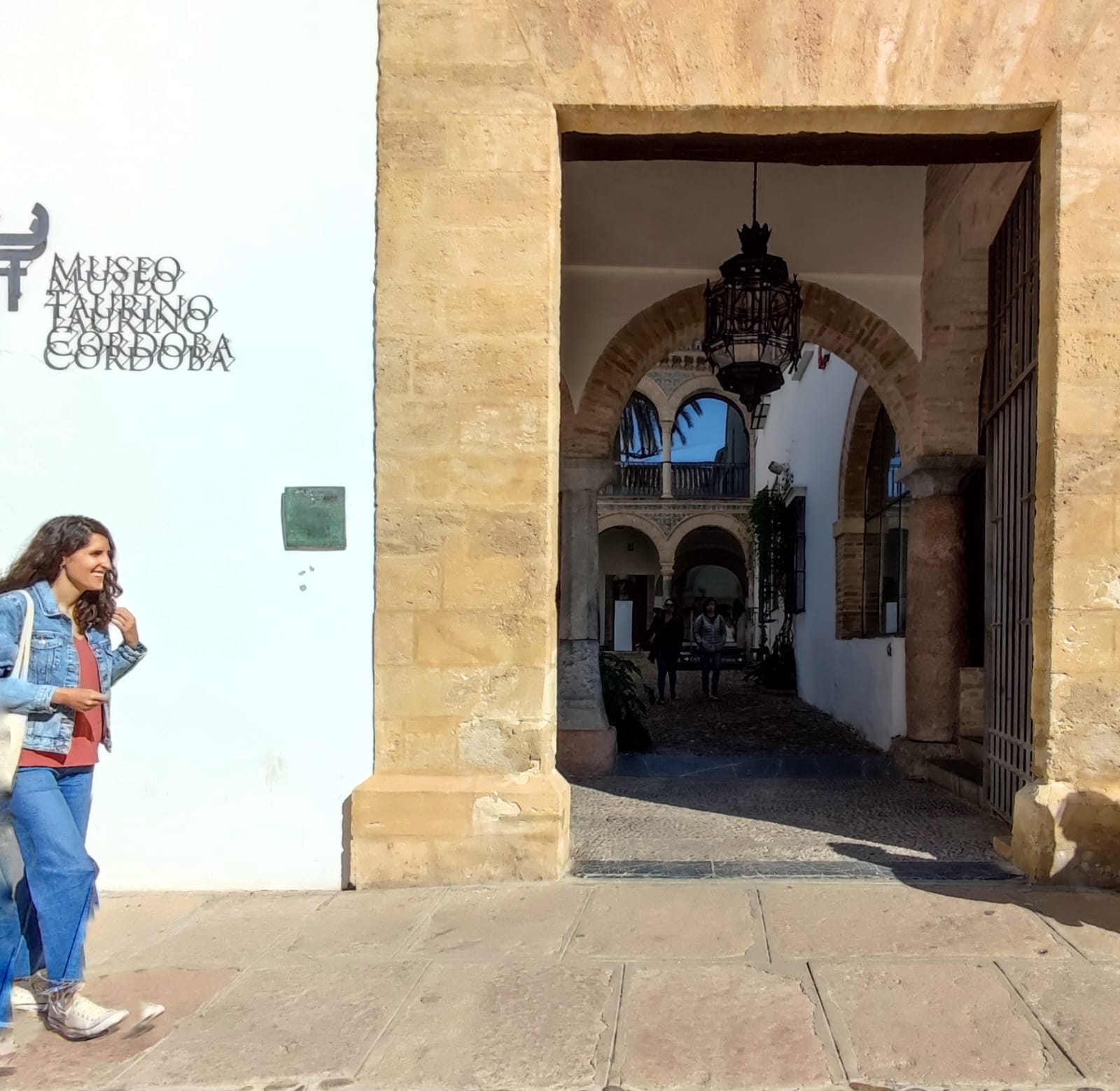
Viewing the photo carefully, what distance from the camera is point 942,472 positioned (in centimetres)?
677

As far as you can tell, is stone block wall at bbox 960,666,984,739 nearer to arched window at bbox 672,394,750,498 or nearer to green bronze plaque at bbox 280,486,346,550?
green bronze plaque at bbox 280,486,346,550

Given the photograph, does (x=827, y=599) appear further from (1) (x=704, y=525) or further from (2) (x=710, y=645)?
(1) (x=704, y=525)

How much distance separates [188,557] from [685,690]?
36.7 feet

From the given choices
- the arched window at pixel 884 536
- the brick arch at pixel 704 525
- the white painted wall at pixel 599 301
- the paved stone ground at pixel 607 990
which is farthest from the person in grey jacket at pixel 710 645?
the brick arch at pixel 704 525

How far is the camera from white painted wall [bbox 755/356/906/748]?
27.1 ft

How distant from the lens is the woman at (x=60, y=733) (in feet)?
8.65

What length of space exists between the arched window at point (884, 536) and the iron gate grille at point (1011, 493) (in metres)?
3.48

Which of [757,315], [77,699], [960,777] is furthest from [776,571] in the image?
[77,699]

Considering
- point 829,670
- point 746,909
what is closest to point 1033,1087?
point 746,909

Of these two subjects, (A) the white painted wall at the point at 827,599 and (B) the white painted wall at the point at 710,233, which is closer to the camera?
(B) the white painted wall at the point at 710,233

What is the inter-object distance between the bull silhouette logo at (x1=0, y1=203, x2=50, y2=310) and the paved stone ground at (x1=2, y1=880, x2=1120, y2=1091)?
2535 millimetres

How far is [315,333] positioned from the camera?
398 cm

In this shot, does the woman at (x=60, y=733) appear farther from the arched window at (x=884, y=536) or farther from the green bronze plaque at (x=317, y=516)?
the arched window at (x=884, y=536)

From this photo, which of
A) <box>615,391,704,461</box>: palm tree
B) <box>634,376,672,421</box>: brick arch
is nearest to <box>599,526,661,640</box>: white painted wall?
<box>615,391,704,461</box>: palm tree
